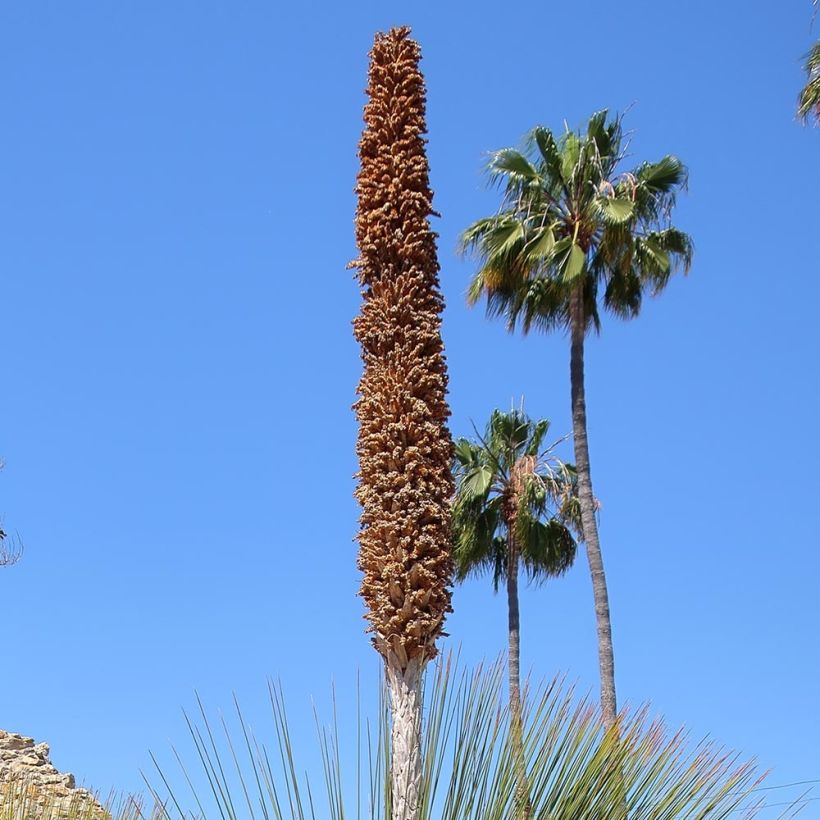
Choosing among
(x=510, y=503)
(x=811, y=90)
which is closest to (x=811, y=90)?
(x=811, y=90)

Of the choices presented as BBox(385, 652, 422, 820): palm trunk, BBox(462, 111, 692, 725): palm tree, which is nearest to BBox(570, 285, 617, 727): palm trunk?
BBox(462, 111, 692, 725): palm tree

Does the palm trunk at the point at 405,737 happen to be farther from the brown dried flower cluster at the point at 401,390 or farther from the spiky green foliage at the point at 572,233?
the spiky green foliage at the point at 572,233

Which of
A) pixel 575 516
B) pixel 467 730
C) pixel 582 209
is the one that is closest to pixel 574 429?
pixel 582 209

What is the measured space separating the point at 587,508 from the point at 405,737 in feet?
47.5

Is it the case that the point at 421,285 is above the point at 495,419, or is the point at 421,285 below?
below

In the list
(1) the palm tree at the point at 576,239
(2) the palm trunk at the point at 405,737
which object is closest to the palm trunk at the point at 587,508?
(1) the palm tree at the point at 576,239

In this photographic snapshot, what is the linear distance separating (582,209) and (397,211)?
14.3 metres

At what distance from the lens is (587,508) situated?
70.2 ft

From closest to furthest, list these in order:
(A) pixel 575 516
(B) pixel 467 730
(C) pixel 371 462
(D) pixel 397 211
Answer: (B) pixel 467 730 < (C) pixel 371 462 < (D) pixel 397 211 < (A) pixel 575 516

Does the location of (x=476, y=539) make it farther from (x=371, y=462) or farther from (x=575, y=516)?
(x=371, y=462)

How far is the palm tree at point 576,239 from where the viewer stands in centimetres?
2186

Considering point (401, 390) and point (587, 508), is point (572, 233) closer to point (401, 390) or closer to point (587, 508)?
point (587, 508)

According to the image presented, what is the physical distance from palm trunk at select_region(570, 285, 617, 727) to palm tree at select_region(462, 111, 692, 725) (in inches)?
0.9

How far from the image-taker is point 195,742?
709 centimetres
